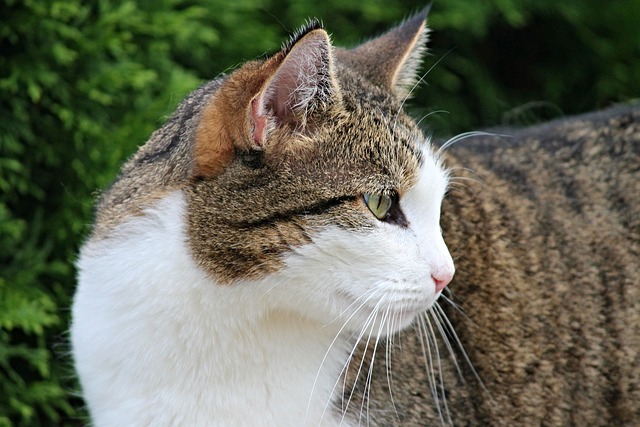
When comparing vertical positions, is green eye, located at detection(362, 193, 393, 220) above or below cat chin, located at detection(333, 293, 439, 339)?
above

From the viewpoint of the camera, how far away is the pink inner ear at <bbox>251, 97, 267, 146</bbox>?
6.75 feet

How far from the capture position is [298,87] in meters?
2.10

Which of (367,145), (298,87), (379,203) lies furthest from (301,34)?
(379,203)

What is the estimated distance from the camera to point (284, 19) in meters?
4.54

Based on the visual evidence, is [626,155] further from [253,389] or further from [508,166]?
[253,389]

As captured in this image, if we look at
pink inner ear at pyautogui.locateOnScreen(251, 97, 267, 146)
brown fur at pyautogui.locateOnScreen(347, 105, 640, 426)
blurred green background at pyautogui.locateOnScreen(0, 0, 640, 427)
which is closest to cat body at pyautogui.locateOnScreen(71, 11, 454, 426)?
pink inner ear at pyautogui.locateOnScreen(251, 97, 267, 146)

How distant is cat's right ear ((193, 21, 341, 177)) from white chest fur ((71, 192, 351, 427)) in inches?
6.6

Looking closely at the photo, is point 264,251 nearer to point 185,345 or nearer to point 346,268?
point 346,268

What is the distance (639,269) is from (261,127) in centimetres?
143

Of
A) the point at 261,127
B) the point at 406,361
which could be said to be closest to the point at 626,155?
the point at 406,361

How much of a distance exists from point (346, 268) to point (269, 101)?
0.43 metres

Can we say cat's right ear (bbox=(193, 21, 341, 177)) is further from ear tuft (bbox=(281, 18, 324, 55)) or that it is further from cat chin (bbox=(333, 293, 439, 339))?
cat chin (bbox=(333, 293, 439, 339))

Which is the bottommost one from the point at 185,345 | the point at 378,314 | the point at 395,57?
the point at 185,345

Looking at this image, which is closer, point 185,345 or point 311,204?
point 311,204
